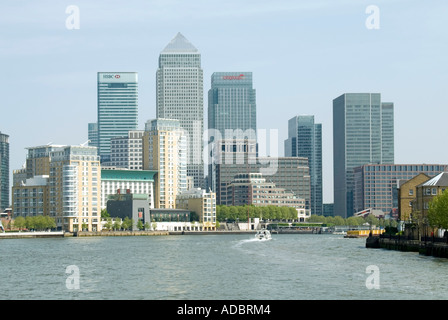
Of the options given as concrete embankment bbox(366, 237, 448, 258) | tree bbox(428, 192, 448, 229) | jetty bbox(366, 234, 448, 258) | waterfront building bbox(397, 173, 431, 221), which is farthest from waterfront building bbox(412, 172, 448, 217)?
tree bbox(428, 192, 448, 229)

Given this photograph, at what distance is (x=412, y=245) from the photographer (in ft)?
429

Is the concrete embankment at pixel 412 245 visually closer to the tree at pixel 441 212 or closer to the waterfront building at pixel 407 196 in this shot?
the tree at pixel 441 212

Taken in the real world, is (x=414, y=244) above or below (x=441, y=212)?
below

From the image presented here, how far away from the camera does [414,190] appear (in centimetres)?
16512

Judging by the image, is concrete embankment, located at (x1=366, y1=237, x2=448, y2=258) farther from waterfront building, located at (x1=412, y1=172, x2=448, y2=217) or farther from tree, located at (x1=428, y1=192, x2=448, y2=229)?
waterfront building, located at (x1=412, y1=172, x2=448, y2=217)

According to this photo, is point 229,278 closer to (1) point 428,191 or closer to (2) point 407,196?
(1) point 428,191

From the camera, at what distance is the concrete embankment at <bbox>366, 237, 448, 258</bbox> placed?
108031 mm

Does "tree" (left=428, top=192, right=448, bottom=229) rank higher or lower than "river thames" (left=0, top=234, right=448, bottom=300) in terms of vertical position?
higher

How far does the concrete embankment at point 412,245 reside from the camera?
354 feet

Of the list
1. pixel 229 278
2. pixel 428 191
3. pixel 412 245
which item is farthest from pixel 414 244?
pixel 229 278

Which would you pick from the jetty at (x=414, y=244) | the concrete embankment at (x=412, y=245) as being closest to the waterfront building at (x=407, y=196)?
the jetty at (x=414, y=244)
